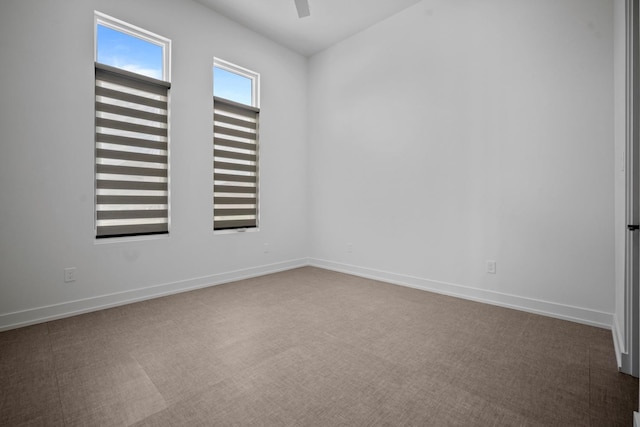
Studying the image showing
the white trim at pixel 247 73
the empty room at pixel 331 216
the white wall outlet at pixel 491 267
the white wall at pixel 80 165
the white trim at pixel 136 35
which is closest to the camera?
the empty room at pixel 331 216

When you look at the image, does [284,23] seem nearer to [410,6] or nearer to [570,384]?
[410,6]

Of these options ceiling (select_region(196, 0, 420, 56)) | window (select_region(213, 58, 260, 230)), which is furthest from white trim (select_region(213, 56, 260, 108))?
ceiling (select_region(196, 0, 420, 56))

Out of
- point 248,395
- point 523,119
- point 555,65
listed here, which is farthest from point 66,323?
point 555,65

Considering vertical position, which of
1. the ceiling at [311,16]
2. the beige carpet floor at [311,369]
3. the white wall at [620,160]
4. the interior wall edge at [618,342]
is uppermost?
the ceiling at [311,16]

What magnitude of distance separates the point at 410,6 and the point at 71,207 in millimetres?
4253

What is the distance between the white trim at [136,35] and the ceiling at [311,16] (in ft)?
2.43

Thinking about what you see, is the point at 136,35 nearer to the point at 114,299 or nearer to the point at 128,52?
the point at 128,52

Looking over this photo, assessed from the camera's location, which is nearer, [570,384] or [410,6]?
[570,384]

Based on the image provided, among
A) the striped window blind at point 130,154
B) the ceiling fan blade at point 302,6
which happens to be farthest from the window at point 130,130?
the ceiling fan blade at point 302,6

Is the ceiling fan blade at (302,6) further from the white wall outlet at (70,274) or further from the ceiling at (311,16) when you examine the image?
the white wall outlet at (70,274)

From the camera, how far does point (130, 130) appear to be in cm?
318

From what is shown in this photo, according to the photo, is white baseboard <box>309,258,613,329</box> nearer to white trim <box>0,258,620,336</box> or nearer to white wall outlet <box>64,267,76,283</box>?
white trim <box>0,258,620,336</box>

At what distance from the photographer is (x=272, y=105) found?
4539mm

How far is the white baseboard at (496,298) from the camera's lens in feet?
8.57
